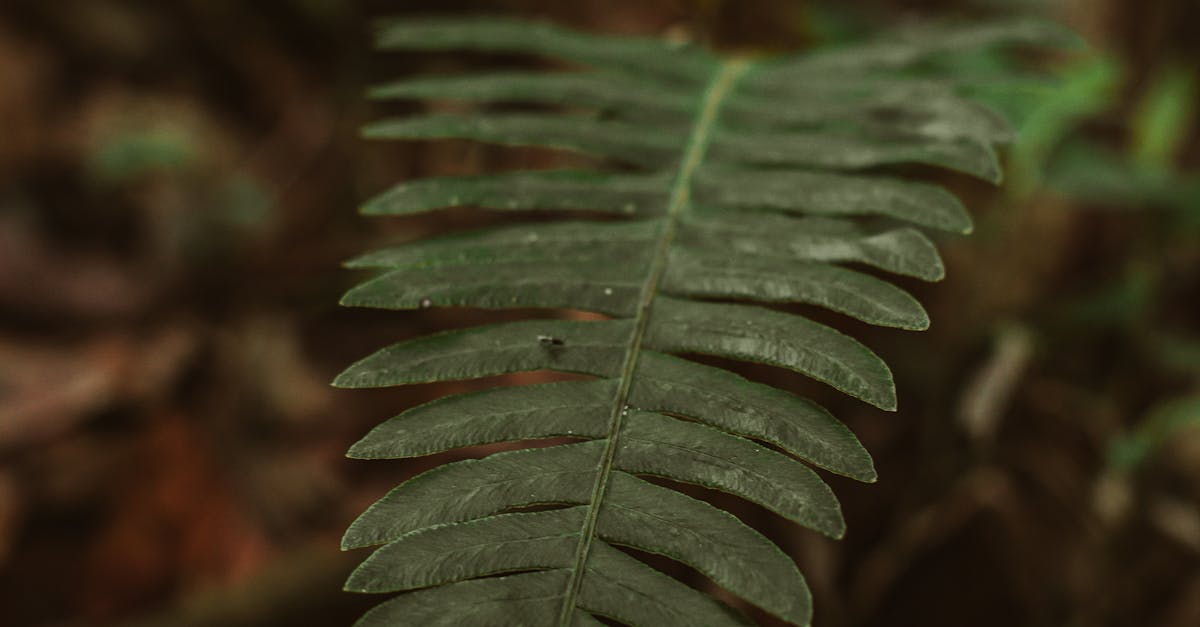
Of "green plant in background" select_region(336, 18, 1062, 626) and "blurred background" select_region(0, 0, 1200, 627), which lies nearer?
"green plant in background" select_region(336, 18, 1062, 626)

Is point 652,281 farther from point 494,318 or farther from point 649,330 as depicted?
point 494,318

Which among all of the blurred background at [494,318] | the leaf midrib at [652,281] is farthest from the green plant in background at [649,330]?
the blurred background at [494,318]

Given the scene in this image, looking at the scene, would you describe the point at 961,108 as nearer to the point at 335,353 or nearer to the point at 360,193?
the point at 335,353

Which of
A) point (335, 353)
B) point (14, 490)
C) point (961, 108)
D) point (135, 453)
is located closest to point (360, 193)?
point (335, 353)

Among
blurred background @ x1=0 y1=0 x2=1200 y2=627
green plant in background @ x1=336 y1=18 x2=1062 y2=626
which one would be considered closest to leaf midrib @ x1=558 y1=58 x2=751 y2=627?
green plant in background @ x1=336 y1=18 x2=1062 y2=626

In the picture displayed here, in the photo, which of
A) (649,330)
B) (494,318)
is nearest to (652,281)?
(649,330)

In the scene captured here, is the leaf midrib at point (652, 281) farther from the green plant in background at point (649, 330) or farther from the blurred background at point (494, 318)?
the blurred background at point (494, 318)

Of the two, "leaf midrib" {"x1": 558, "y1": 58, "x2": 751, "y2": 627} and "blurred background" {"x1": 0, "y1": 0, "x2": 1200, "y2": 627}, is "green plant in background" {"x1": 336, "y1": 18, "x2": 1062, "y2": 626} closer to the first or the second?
"leaf midrib" {"x1": 558, "y1": 58, "x2": 751, "y2": 627}
